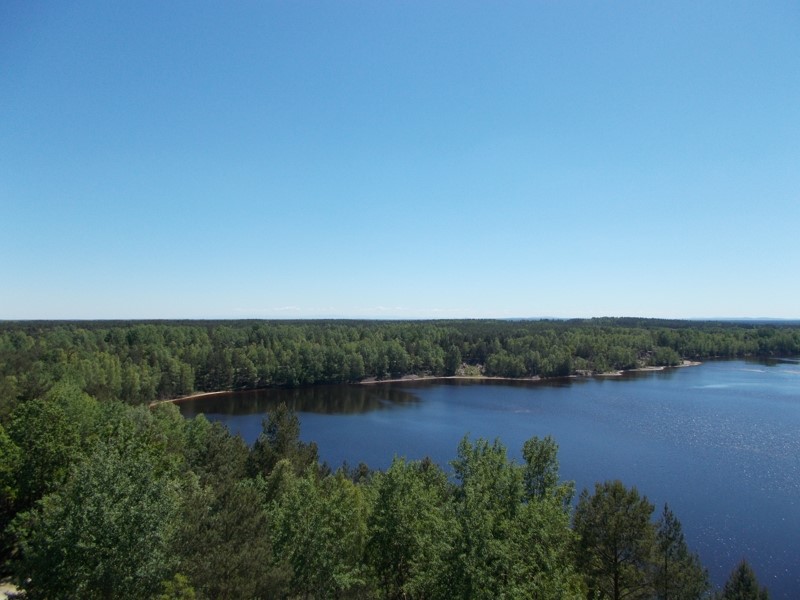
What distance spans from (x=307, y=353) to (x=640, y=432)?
60056 mm

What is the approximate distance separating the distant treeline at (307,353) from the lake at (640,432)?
6397 millimetres

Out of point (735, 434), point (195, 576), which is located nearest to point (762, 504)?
A: point (735, 434)

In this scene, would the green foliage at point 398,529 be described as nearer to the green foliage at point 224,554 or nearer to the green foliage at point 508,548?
the green foliage at point 508,548

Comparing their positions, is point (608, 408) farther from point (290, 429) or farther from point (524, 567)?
point (524, 567)

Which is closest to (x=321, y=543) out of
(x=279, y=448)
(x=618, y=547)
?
(x=618, y=547)

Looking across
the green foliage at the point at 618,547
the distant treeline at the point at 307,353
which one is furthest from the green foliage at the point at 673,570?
the distant treeline at the point at 307,353

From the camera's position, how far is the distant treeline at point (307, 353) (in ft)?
230

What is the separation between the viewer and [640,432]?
181ft

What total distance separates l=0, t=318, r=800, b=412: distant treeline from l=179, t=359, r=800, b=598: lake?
21.0 feet

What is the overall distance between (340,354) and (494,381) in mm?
31877

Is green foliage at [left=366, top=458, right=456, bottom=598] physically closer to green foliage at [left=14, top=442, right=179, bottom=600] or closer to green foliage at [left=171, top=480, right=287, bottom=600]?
green foliage at [left=171, top=480, right=287, bottom=600]

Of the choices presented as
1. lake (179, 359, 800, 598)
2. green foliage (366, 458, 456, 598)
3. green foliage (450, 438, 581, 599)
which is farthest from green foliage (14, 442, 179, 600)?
lake (179, 359, 800, 598)

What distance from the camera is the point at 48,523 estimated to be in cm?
1124

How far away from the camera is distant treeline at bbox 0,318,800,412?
70.1 m
